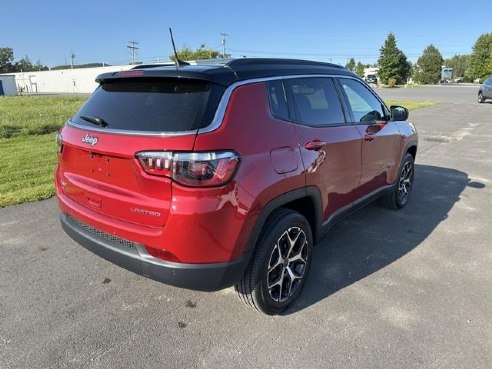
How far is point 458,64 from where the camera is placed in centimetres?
12962

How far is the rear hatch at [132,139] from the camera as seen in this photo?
2422mm

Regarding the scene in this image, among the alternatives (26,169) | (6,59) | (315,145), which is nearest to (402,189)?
(315,145)

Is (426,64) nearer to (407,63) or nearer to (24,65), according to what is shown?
(407,63)

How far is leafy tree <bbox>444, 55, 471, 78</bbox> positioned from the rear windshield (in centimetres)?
14072

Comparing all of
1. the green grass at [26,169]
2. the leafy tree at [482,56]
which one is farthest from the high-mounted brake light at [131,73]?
the leafy tree at [482,56]

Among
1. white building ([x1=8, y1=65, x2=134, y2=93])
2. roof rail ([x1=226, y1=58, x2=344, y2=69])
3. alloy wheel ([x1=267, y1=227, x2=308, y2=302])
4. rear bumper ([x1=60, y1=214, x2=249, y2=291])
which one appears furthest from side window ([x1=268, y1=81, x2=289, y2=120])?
Result: white building ([x1=8, y1=65, x2=134, y2=93])

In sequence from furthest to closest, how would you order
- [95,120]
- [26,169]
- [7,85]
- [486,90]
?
[7,85], [486,90], [26,169], [95,120]

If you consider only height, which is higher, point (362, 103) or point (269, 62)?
point (269, 62)

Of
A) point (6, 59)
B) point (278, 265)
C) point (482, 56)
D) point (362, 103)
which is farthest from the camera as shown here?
point (6, 59)

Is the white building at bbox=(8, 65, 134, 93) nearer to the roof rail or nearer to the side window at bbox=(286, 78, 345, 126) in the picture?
the roof rail

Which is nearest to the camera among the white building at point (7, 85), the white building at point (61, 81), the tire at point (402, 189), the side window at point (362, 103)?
the side window at point (362, 103)

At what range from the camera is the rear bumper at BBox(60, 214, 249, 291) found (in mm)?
2475

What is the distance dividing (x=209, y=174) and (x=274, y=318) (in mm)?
1297

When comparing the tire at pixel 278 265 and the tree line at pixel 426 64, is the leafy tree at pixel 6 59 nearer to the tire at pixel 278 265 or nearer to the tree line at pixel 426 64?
the tree line at pixel 426 64
